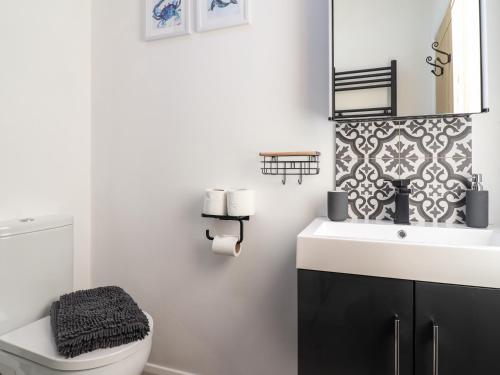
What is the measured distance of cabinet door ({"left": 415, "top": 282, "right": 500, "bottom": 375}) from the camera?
0.87 meters

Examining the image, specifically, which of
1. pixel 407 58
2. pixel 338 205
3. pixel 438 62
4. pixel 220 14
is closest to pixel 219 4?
pixel 220 14

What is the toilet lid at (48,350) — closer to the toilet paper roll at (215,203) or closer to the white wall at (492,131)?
the toilet paper roll at (215,203)

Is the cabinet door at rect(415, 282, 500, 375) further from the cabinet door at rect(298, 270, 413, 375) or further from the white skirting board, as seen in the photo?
the white skirting board

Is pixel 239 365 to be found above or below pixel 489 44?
below

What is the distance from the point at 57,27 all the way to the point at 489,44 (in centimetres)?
204

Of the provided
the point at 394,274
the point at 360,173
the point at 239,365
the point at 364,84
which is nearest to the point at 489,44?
the point at 364,84

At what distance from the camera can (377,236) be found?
1283 mm

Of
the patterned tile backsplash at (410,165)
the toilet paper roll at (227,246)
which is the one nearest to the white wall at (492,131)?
the patterned tile backsplash at (410,165)

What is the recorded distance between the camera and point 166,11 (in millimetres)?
1734

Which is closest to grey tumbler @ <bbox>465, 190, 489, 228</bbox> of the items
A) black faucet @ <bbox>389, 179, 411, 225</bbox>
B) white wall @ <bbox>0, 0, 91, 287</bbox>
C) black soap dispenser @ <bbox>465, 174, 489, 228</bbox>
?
black soap dispenser @ <bbox>465, 174, 489, 228</bbox>

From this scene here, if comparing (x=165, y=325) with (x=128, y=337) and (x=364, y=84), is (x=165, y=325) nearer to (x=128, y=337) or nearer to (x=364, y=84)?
(x=128, y=337)

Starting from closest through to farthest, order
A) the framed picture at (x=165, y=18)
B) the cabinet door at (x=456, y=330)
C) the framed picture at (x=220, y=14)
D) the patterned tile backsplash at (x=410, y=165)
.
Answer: the cabinet door at (x=456, y=330) → the patterned tile backsplash at (x=410, y=165) → the framed picture at (x=220, y=14) → the framed picture at (x=165, y=18)

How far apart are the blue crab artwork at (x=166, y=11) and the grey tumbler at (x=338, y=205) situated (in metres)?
1.24

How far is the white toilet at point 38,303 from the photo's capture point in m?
1.11
